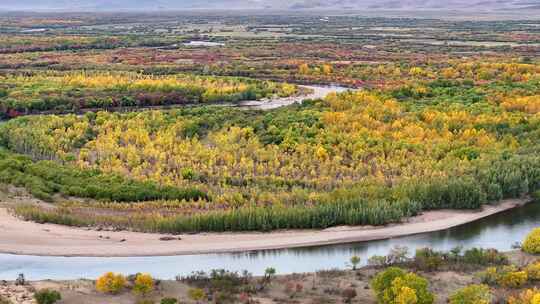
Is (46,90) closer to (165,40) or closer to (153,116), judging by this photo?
(153,116)

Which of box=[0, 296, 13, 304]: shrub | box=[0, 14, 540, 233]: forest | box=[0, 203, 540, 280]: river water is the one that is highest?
box=[0, 14, 540, 233]: forest

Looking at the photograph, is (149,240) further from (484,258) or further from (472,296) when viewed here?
(472,296)

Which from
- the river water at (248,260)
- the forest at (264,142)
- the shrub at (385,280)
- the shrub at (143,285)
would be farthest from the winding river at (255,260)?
the shrub at (385,280)

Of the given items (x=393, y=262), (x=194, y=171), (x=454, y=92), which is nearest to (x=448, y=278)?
(x=393, y=262)

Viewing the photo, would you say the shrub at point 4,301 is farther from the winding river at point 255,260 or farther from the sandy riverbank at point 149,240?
the sandy riverbank at point 149,240

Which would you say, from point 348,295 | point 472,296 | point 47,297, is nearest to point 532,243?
point 472,296

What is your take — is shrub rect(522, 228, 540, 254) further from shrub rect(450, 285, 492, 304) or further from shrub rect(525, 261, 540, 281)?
shrub rect(450, 285, 492, 304)

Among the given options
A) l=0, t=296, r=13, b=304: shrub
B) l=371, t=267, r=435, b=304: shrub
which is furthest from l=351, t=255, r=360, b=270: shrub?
l=0, t=296, r=13, b=304: shrub
